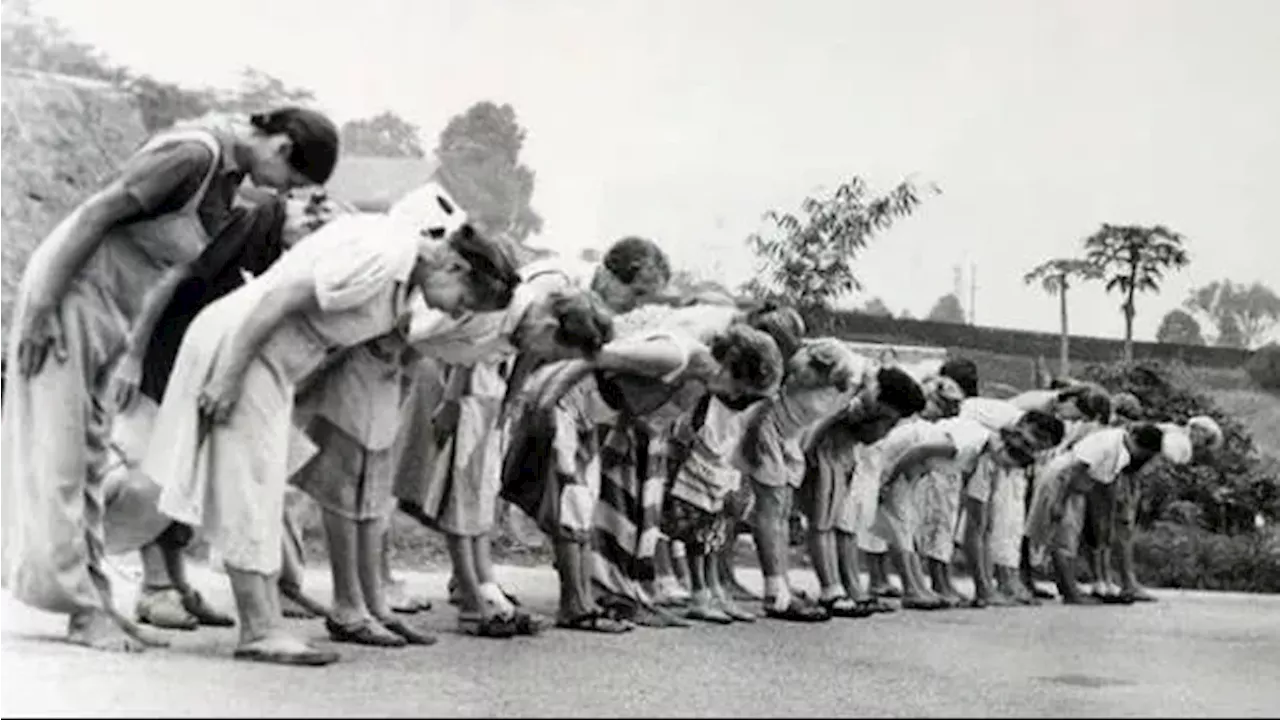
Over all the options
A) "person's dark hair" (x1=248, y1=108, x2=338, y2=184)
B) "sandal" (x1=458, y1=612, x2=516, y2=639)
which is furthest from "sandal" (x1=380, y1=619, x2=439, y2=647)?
"person's dark hair" (x1=248, y1=108, x2=338, y2=184)

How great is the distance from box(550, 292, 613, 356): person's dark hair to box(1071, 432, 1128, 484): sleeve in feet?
9.70

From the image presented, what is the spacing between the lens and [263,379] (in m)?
3.75

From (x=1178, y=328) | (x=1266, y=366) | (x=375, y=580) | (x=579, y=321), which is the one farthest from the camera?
(x=1266, y=366)

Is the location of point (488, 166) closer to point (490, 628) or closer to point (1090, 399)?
point (490, 628)

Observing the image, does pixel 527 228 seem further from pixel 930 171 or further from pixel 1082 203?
pixel 1082 203

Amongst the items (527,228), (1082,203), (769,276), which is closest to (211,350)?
(527,228)

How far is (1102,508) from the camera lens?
7395 millimetres

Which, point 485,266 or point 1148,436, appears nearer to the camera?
point 485,266

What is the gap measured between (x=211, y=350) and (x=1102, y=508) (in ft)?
14.6

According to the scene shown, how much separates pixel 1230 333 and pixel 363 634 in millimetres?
2549

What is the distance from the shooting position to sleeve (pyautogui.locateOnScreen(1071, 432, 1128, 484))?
710 cm

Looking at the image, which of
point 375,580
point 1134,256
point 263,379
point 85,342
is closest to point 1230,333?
point 1134,256

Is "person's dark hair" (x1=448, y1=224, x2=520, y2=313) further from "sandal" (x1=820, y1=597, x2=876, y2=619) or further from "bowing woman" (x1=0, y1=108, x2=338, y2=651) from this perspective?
"sandal" (x1=820, y1=597, x2=876, y2=619)

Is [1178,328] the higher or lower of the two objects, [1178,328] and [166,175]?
the lower
